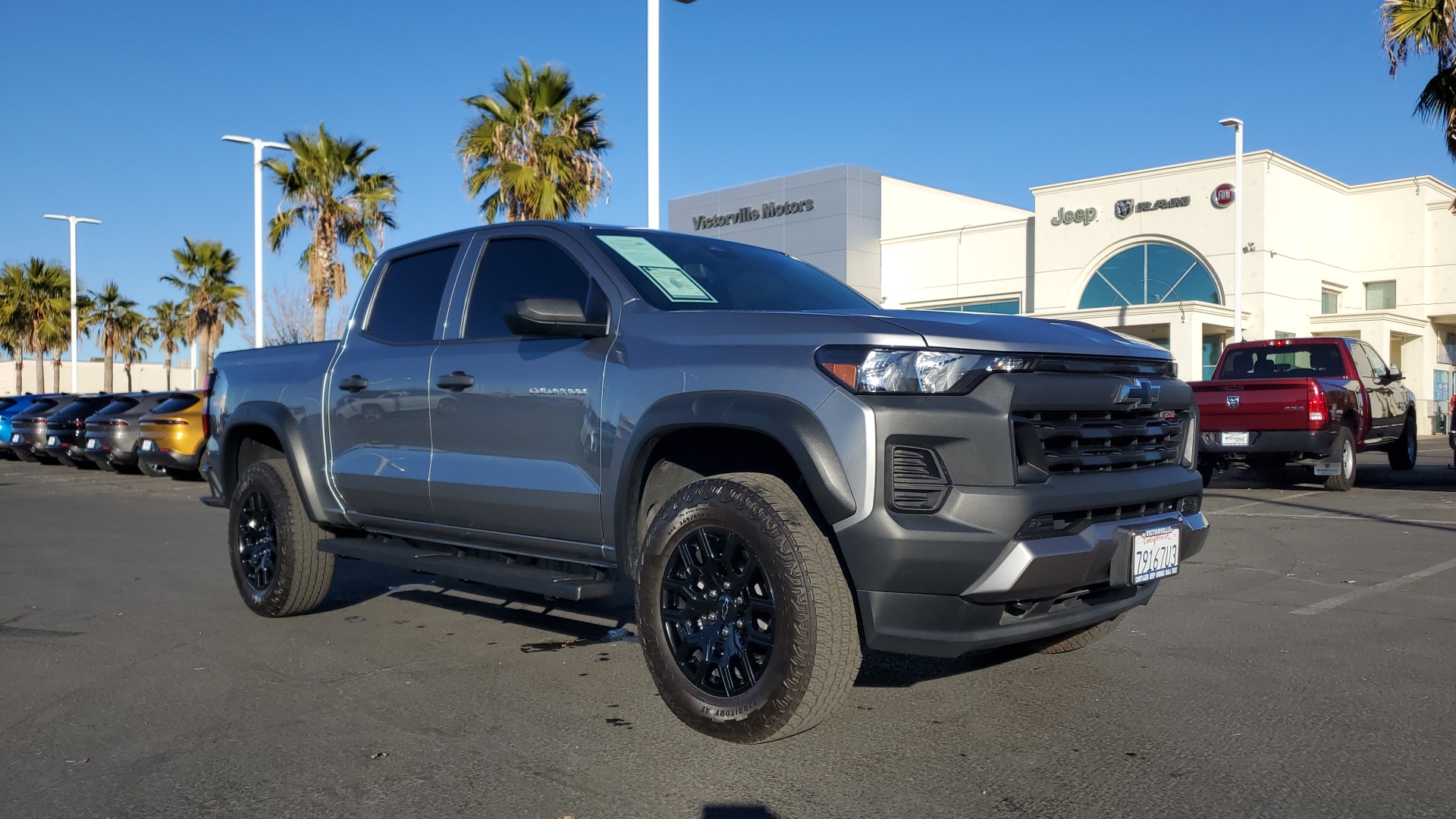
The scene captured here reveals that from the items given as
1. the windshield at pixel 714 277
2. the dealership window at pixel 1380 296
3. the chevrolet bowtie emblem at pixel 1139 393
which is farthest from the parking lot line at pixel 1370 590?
the dealership window at pixel 1380 296

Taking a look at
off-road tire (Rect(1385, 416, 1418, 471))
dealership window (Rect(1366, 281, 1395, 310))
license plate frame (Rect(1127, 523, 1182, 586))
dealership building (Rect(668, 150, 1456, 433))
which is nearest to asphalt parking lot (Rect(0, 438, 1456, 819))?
license plate frame (Rect(1127, 523, 1182, 586))

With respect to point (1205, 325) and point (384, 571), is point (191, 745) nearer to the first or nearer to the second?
point (384, 571)

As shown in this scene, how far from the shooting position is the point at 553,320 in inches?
172

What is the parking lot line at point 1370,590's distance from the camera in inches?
245

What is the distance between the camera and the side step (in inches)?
175

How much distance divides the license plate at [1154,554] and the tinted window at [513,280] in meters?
2.34

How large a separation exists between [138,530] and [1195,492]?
9996mm

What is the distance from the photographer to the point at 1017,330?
390 cm

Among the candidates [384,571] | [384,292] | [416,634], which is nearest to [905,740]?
[416,634]

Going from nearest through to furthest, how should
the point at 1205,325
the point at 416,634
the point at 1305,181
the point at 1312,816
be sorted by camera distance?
the point at 1312,816
the point at 416,634
the point at 1205,325
the point at 1305,181

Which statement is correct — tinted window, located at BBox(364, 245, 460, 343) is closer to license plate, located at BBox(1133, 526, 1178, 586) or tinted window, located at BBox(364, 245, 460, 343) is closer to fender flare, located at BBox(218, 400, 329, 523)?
fender flare, located at BBox(218, 400, 329, 523)

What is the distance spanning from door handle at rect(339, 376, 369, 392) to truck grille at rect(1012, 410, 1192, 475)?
328 centimetres

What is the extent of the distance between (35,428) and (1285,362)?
2233 centimetres

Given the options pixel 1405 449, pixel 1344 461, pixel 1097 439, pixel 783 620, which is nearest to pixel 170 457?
pixel 1344 461
